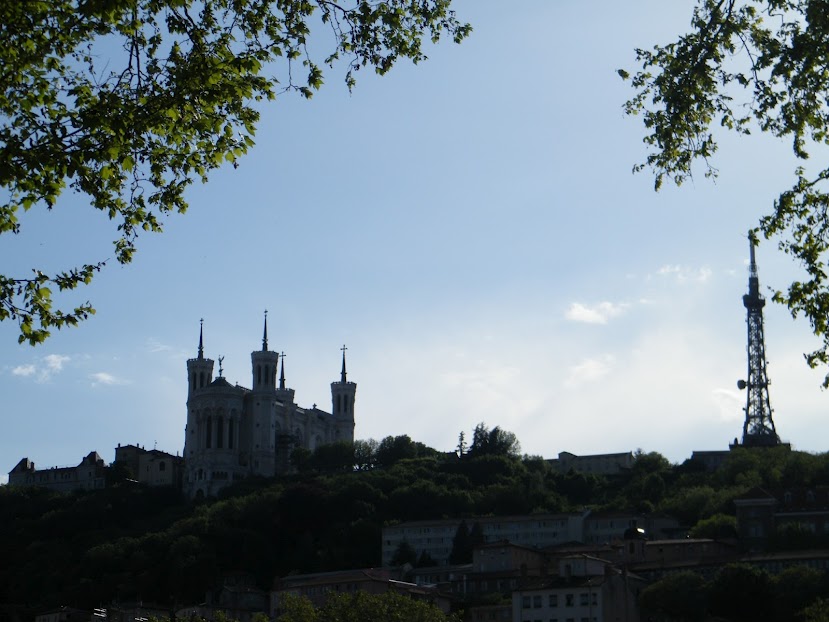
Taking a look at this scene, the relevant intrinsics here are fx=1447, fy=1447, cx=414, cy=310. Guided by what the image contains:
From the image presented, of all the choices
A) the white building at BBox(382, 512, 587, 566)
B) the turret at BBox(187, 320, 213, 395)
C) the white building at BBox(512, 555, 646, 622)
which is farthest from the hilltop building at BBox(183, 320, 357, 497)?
the white building at BBox(512, 555, 646, 622)

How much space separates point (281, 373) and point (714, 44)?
415ft

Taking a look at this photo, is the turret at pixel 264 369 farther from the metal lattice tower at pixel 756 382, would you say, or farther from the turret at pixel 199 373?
the metal lattice tower at pixel 756 382

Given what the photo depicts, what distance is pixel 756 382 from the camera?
123438mm

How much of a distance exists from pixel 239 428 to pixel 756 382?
45676 mm

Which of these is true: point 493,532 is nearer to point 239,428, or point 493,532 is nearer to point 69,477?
point 239,428

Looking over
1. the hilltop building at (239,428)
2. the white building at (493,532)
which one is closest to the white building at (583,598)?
the white building at (493,532)

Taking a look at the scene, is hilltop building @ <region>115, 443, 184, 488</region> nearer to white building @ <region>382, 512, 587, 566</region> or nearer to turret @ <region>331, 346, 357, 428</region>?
turret @ <region>331, 346, 357, 428</region>

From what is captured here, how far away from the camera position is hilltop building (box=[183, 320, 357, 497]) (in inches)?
4953

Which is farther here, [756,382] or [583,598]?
[756,382]

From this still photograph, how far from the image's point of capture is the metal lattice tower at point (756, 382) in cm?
12188

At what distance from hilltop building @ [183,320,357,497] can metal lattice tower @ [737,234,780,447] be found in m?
37.7

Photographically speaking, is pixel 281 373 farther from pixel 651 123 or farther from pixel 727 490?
pixel 651 123

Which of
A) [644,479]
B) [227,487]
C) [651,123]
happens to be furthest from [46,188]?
[227,487]

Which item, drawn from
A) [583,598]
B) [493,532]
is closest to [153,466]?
[493,532]
